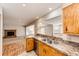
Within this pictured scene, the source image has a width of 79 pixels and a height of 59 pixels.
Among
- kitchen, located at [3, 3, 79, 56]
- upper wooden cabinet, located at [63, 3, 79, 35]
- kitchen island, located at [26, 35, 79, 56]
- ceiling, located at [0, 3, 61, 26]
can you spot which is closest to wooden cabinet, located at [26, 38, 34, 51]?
kitchen, located at [3, 3, 79, 56]

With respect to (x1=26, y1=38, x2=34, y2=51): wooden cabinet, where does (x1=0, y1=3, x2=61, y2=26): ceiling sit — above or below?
above

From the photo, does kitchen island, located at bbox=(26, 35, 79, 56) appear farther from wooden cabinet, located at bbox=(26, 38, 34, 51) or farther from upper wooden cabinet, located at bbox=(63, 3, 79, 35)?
wooden cabinet, located at bbox=(26, 38, 34, 51)

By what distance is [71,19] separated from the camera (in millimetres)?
2467

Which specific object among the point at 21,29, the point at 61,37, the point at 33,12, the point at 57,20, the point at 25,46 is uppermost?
the point at 33,12

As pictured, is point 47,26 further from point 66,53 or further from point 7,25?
point 66,53

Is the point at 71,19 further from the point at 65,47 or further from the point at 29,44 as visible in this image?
the point at 29,44

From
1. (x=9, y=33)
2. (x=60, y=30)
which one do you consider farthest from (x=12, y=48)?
(x=60, y=30)

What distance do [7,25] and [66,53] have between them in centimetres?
224

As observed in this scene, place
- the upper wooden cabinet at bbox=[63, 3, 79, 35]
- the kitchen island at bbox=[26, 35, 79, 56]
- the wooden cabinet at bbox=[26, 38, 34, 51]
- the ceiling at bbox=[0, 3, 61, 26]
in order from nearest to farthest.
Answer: the kitchen island at bbox=[26, 35, 79, 56], the upper wooden cabinet at bbox=[63, 3, 79, 35], the ceiling at bbox=[0, 3, 61, 26], the wooden cabinet at bbox=[26, 38, 34, 51]

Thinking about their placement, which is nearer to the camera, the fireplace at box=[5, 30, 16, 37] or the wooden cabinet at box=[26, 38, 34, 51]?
the fireplace at box=[5, 30, 16, 37]

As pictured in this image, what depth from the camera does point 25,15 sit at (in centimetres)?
369

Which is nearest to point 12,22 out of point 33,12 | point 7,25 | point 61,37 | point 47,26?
point 7,25

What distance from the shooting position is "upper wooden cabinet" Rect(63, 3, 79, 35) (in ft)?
7.42

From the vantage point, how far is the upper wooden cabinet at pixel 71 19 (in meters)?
2.26
